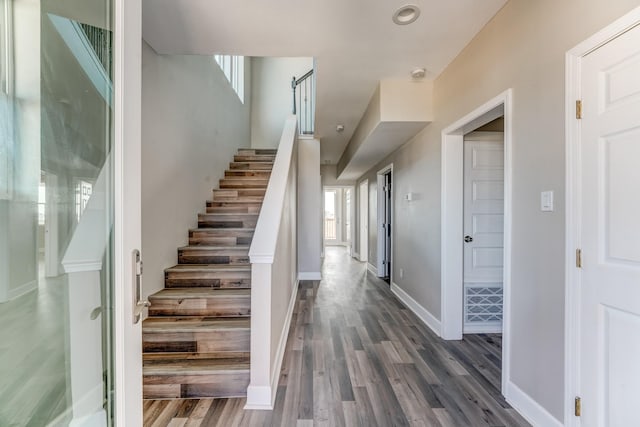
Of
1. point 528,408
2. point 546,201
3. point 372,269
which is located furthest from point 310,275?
point 546,201

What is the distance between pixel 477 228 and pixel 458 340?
1103 millimetres

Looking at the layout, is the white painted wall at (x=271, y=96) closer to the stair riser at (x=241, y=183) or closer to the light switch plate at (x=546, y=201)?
the stair riser at (x=241, y=183)

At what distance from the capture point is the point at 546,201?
158cm

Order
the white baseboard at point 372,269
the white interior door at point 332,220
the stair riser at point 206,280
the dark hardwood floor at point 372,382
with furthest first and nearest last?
the white interior door at point 332,220, the white baseboard at point 372,269, the stair riser at point 206,280, the dark hardwood floor at point 372,382

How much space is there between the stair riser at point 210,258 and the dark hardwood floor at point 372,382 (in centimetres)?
90

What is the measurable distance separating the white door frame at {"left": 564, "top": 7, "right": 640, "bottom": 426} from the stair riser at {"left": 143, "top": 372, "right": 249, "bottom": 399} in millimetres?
1826

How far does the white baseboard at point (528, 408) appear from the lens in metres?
1.57

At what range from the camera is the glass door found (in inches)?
25.8

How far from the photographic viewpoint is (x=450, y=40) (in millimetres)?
2230

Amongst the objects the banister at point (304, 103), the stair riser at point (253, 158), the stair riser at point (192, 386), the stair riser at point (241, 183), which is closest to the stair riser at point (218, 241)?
the stair riser at point (241, 183)

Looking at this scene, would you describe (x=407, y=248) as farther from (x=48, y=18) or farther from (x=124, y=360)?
(x=48, y=18)

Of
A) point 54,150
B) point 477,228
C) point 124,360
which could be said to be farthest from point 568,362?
point 54,150

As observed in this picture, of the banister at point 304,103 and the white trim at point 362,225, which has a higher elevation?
the banister at point 304,103

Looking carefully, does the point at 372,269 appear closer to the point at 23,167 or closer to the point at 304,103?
the point at 304,103
